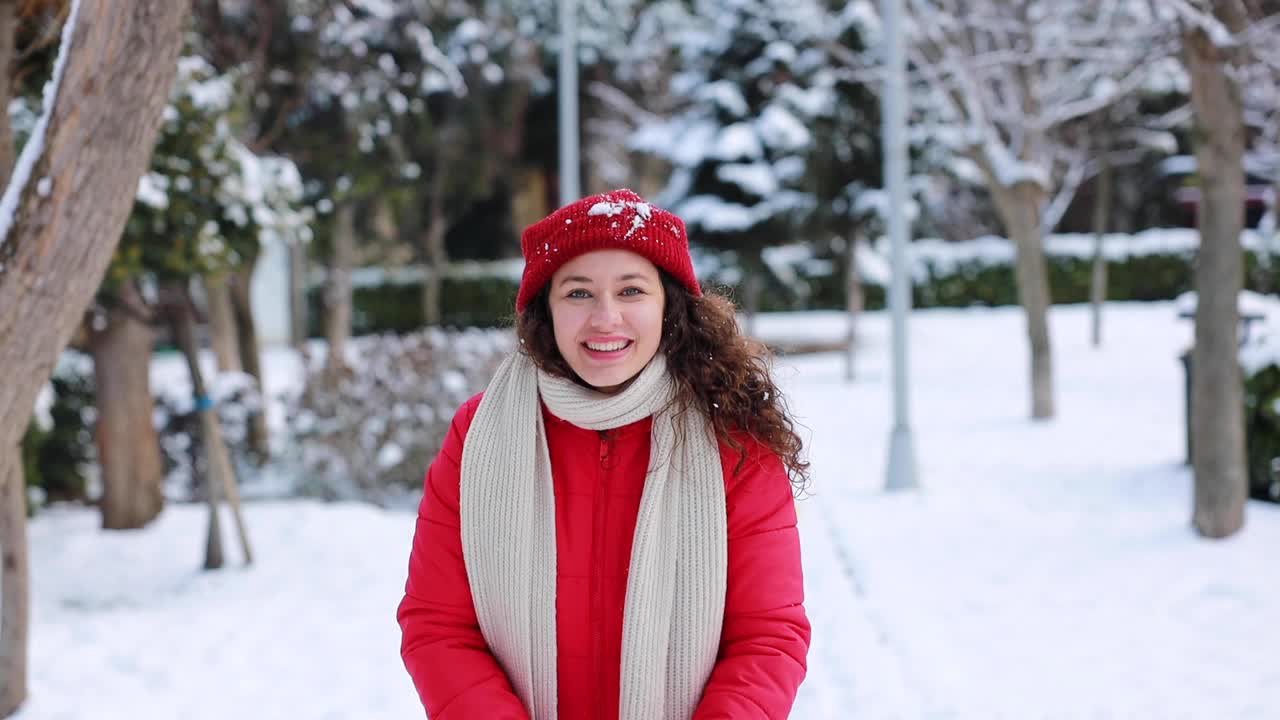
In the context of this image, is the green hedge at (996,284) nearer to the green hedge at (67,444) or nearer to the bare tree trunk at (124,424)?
the green hedge at (67,444)

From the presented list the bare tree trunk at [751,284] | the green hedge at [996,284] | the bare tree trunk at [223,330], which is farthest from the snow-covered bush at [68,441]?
the green hedge at [996,284]

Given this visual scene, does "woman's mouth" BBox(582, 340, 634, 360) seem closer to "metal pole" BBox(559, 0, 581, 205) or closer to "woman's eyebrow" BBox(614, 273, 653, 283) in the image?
"woman's eyebrow" BBox(614, 273, 653, 283)

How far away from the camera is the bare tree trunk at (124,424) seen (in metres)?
8.51

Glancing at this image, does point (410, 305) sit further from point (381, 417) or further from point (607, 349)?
point (607, 349)

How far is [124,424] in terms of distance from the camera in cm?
857

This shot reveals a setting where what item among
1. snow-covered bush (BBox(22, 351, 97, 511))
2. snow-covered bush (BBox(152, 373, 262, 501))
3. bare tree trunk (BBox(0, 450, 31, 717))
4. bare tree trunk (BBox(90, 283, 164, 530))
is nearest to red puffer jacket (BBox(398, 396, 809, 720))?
bare tree trunk (BBox(0, 450, 31, 717))

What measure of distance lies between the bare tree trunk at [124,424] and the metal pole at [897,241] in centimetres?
551

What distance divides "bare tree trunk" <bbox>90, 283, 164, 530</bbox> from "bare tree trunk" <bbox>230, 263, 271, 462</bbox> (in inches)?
113

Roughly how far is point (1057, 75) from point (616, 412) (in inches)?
499

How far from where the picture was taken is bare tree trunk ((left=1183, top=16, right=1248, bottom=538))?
7039 mm

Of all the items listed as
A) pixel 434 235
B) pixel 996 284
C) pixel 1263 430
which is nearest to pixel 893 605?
pixel 1263 430

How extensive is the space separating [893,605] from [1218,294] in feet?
8.50

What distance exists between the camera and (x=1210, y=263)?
718 cm

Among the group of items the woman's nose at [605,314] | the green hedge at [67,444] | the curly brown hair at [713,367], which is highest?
the woman's nose at [605,314]
